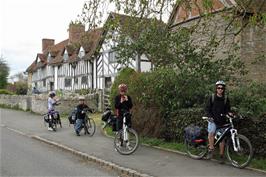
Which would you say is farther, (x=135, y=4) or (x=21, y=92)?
(x=21, y=92)

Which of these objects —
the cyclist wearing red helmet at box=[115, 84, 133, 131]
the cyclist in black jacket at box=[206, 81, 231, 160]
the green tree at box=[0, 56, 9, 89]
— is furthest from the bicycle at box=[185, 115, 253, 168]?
the green tree at box=[0, 56, 9, 89]

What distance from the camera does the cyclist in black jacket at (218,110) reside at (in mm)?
9406

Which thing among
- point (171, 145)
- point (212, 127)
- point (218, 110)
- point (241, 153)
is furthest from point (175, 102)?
point (241, 153)

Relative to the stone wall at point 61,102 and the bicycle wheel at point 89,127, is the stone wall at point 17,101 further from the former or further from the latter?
the bicycle wheel at point 89,127

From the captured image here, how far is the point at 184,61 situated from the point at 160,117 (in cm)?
214

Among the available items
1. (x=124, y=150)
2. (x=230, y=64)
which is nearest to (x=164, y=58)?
(x=230, y=64)

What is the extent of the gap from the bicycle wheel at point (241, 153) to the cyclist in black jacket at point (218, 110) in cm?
24

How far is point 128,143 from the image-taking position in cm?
1106

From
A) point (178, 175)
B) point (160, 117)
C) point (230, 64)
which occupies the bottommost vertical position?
point (178, 175)

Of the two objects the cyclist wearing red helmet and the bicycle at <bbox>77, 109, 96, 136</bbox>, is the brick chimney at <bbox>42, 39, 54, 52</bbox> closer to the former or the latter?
the bicycle at <bbox>77, 109, 96, 136</bbox>

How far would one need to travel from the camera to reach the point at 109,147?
40.9ft

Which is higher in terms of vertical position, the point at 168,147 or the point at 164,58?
the point at 164,58

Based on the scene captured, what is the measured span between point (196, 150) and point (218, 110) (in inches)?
57.5

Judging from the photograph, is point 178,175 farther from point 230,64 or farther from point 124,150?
point 230,64
